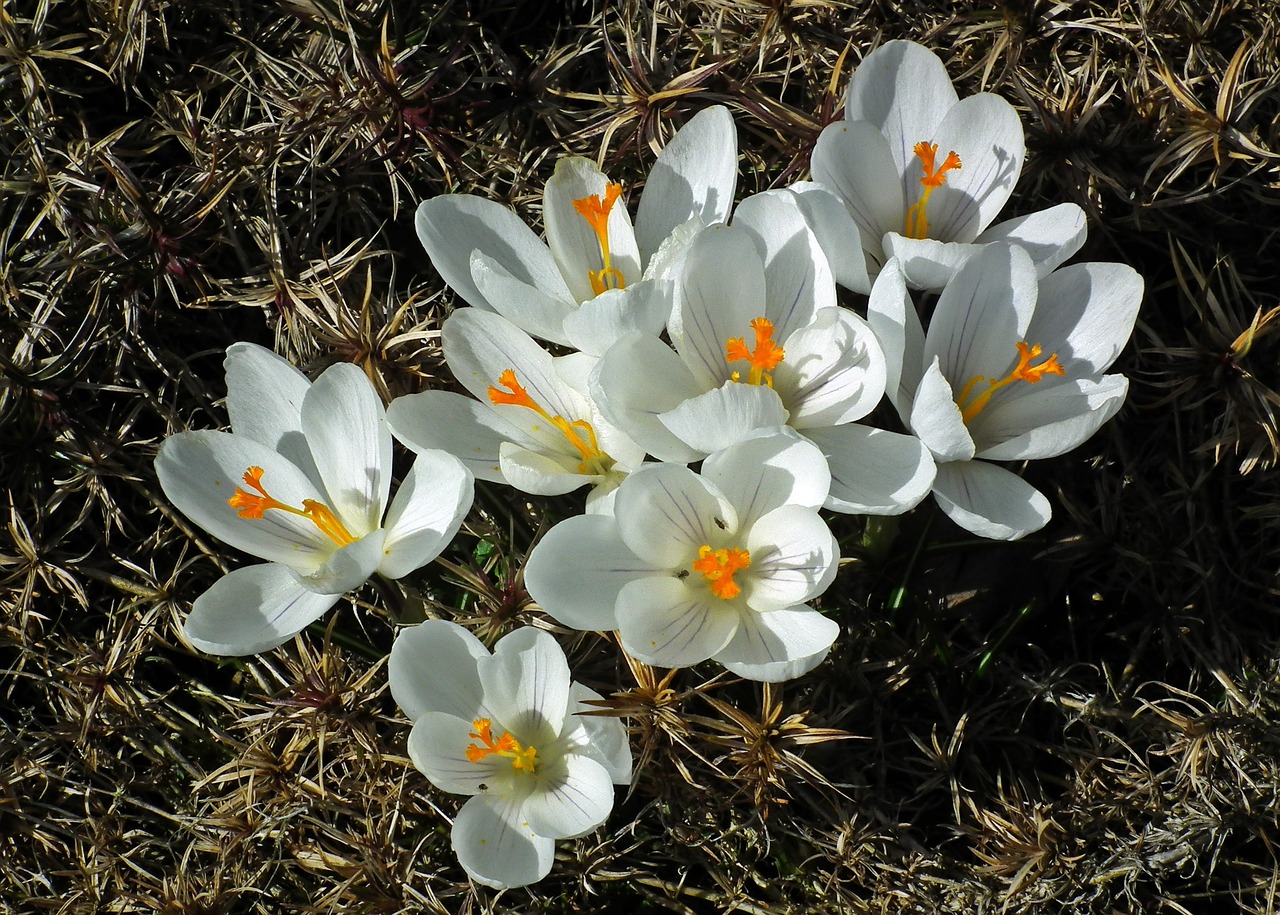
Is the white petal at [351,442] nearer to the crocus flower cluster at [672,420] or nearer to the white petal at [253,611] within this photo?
the crocus flower cluster at [672,420]

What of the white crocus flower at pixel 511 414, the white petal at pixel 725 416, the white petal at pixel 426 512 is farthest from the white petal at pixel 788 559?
the white petal at pixel 426 512

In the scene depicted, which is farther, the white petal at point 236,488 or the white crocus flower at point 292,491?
the white petal at point 236,488

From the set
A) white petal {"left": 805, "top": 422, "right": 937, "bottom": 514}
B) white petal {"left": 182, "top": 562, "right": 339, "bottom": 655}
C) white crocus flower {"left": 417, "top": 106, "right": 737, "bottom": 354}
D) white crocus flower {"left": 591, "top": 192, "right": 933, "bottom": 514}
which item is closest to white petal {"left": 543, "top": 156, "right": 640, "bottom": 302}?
Result: white crocus flower {"left": 417, "top": 106, "right": 737, "bottom": 354}

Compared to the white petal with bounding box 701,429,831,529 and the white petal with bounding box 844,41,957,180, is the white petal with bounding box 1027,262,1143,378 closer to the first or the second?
the white petal with bounding box 844,41,957,180

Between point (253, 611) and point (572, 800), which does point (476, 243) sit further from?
point (572, 800)

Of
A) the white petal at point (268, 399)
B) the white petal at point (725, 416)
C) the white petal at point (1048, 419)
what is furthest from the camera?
the white petal at point (268, 399)

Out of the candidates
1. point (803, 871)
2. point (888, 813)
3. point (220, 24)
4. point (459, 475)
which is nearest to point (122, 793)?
point (459, 475)
